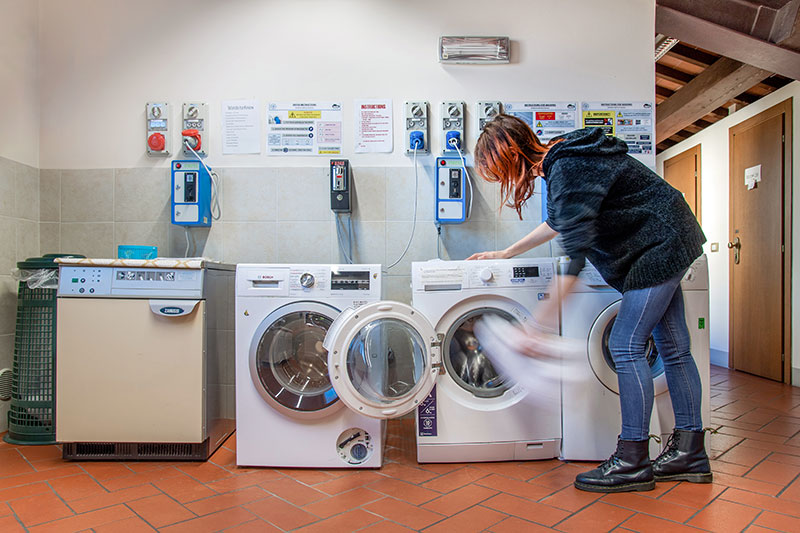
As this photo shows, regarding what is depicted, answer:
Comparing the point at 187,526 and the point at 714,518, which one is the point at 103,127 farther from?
the point at 714,518

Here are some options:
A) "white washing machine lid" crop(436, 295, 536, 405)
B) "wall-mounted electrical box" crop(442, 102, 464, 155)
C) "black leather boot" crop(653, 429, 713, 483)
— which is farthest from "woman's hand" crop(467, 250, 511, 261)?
"black leather boot" crop(653, 429, 713, 483)

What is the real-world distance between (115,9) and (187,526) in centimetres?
299

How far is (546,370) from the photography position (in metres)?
2.11

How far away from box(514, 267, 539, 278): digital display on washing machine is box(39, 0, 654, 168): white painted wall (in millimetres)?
1122

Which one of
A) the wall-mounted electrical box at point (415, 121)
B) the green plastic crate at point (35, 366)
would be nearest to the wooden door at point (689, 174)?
the wall-mounted electrical box at point (415, 121)

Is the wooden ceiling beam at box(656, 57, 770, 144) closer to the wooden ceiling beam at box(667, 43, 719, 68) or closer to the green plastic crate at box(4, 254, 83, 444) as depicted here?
the wooden ceiling beam at box(667, 43, 719, 68)

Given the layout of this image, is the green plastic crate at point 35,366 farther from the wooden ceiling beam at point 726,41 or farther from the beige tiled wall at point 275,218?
the wooden ceiling beam at point 726,41

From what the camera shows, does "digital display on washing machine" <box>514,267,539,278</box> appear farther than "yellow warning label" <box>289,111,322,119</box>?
No

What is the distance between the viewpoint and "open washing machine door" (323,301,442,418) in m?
1.83

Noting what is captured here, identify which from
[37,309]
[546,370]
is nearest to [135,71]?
[37,309]

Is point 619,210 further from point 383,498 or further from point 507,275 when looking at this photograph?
point 383,498

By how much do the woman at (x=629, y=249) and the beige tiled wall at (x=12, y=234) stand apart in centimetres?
262

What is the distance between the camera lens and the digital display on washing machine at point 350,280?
81.6 inches

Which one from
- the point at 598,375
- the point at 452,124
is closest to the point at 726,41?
the point at 452,124
